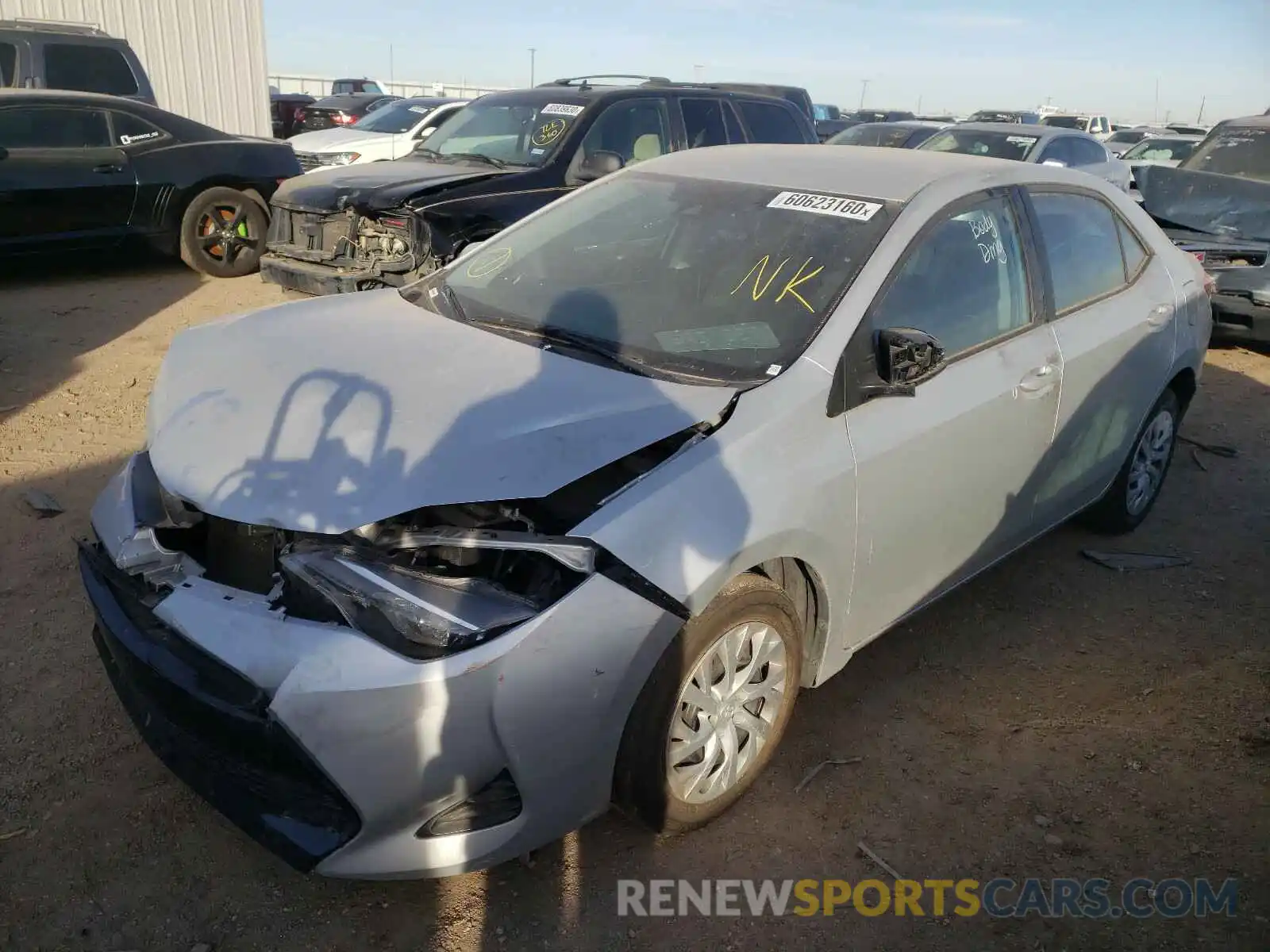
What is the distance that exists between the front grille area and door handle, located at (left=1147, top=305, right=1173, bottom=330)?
370 centimetres

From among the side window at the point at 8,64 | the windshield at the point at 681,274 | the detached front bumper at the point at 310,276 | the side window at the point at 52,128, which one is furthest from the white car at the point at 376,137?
the windshield at the point at 681,274

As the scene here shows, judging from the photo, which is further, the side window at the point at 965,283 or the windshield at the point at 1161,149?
the windshield at the point at 1161,149

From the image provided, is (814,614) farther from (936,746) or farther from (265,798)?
(265,798)

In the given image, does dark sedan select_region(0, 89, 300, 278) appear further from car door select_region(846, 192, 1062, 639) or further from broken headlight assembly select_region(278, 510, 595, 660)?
car door select_region(846, 192, 1062, 639)

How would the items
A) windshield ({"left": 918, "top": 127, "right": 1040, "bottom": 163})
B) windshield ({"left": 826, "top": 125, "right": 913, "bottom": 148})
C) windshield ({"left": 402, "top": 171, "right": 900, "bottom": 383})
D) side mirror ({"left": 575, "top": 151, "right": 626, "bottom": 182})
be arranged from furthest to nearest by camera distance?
1. windshield ({"left": 826, "top": 125, "right": 913, "bottom": 148})
2. windshield ({"left": 918, "top": 127, "right": 1040, "bottom": 163})
3. side mirror ({"left": 575, "top": 151, "right": 626, "bottom": 182})
4. windshield ({"left": 402, "top": 171, "right": 900, "bottom": 383})

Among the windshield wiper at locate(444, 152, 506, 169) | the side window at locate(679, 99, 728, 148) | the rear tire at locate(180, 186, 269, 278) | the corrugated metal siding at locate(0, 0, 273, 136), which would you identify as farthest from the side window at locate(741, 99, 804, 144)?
the corrugated metal siding at locate(0, 0, 273, 136)

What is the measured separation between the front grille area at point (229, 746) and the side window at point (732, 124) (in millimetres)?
6812

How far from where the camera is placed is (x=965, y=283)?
3.27m

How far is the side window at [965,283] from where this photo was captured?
120 inches

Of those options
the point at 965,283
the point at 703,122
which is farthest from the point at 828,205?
the point at 703,122

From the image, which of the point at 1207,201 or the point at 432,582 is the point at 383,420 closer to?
the point at 432,582

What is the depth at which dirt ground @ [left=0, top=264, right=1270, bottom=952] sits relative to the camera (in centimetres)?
238

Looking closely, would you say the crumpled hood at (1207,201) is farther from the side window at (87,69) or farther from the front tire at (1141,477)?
the side window at (87,69)

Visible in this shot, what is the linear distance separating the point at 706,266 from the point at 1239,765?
2336 millimetres
